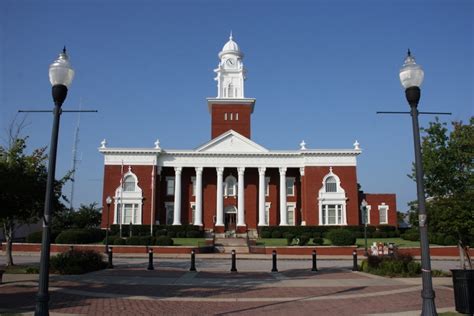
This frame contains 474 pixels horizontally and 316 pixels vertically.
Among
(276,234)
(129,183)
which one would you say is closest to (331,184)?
(276,234)

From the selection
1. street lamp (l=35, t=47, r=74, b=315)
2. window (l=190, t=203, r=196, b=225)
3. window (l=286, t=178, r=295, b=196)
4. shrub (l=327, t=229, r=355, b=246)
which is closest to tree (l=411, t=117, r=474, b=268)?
shrub (l=327, t=229, r=355, b=246)

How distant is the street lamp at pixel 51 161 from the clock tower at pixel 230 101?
55138mm

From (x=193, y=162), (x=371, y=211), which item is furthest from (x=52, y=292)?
(x=371, y=211)

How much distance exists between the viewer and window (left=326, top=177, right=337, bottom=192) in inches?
2255

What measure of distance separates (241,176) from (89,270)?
126 ft

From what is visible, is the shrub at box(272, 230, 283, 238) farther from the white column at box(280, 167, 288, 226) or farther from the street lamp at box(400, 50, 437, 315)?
the street lamp at box(400, 50, 437, 315)

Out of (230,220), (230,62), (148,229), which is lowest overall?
(148,229)

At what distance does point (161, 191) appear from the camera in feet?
197

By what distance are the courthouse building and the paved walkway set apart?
36.8 meters

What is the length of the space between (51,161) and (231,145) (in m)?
50.4

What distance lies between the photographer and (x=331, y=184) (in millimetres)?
57438

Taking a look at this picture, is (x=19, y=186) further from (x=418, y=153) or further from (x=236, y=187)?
(x=236, y=187)

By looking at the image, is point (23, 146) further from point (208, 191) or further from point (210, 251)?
point (208, 191)

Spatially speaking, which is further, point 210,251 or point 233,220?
point 233,220
